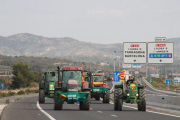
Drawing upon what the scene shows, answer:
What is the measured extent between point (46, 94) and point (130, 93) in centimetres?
1289

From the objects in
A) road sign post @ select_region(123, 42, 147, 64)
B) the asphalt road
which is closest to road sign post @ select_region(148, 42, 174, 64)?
road sign post @ select_region(123, 42, 147, 64)

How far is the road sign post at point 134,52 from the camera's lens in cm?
4366

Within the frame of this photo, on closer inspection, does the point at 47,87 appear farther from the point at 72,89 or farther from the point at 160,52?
the point at 160,52

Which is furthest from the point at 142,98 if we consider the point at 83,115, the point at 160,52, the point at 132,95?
the point at 160,52

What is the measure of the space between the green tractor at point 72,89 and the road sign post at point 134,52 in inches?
683

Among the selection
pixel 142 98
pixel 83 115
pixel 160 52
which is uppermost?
pixel 160 52

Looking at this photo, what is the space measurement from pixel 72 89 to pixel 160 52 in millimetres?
19541

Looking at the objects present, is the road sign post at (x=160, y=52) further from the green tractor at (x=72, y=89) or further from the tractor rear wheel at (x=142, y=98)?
the tractor rear wheel at (x=142, y=98)

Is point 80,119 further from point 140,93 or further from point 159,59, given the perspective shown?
point 159,59

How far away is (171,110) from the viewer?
25125 mm

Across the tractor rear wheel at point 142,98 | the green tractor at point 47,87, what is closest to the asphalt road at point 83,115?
the tractor rear wheel at point 142,98

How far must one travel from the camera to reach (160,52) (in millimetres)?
43719

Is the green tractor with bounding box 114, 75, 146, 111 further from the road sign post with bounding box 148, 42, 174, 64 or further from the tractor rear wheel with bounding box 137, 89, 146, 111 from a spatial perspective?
the road sign post with bounding box 148, 42, 174, 64

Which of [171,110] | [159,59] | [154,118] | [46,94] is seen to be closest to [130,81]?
[171,110]
